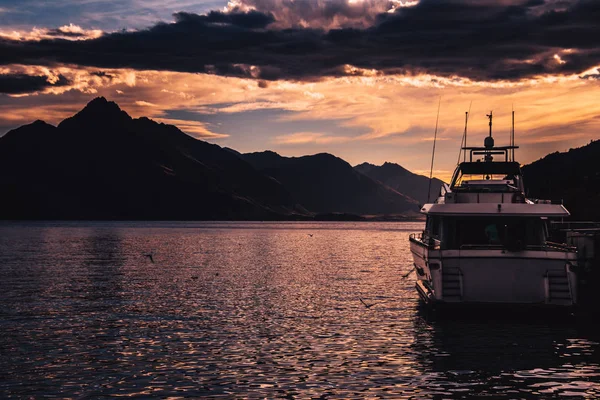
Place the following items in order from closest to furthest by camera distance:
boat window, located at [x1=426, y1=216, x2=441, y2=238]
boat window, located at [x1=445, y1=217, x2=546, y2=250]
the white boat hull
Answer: the white boat hull, boat window, located at [x1=445, y1=217, x2=546, y2=250], boat window, located at [x1=426, y1=216, x2=441, y2=238]

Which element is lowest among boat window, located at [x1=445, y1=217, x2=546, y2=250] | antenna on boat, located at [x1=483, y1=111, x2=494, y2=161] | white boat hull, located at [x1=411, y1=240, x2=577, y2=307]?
white boat hull, located at [x1=411, y1=240, x2=577, y2=307]

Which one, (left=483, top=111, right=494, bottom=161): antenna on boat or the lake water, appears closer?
the lake water

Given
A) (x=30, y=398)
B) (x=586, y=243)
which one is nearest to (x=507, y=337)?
(x=586, y=243)

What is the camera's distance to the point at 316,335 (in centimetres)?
2806

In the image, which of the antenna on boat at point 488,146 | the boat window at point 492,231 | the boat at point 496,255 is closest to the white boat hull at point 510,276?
the boat at point 496,255

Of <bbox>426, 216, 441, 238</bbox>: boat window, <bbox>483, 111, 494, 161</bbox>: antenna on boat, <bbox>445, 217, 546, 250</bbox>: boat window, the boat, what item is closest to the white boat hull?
the boat

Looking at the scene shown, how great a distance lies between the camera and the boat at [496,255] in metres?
28.5

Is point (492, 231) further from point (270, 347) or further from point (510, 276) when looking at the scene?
point (270, 347)

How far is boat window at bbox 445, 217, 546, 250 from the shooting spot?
31125 millimetres

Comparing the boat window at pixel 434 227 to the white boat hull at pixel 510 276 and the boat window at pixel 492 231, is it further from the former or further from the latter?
the white boat hull at pixel 510 276

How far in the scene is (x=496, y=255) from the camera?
28422 millimetres

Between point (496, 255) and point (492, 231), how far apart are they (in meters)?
3.14

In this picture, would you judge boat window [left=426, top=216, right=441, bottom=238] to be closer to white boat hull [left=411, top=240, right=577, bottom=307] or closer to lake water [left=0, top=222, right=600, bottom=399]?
lake water [left=0, top=222, right=600, bottom=399]

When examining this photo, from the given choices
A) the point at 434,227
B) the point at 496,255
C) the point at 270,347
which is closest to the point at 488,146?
the point at 434,227
